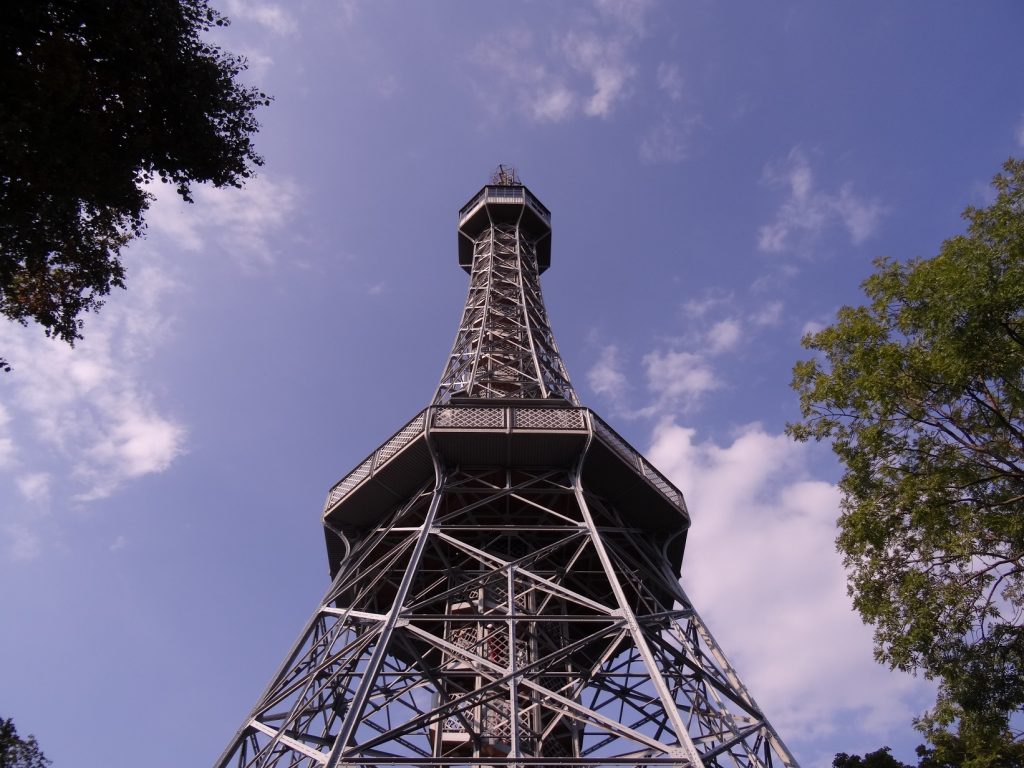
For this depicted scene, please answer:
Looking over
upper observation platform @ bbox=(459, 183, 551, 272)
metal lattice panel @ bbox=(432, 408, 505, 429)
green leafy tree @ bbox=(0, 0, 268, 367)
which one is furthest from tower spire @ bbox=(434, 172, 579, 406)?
green leafy tree @ bbox=(0, 0, 268, 367)

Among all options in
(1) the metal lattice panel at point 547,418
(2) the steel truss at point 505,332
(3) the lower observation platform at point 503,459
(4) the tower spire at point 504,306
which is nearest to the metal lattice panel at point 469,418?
(3) the lower observation platform at point 503,459

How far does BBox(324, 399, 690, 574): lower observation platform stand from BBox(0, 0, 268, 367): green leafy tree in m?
10.4

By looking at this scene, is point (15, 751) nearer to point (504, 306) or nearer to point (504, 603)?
point (504, 603)

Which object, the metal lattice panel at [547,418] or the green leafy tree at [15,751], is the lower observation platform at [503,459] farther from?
the green leafy tree at [15,751]

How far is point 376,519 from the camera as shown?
21031mm

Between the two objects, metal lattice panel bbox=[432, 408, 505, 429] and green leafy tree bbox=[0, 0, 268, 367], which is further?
metal lattice panel bbox=[432, 408, 505, 429]

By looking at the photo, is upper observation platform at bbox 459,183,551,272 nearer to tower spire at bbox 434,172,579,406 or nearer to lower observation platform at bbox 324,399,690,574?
tower spire at bbox 434,172,579,406

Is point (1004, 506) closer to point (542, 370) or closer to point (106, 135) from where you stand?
point (106, 135)

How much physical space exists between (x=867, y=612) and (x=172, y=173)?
10.2m

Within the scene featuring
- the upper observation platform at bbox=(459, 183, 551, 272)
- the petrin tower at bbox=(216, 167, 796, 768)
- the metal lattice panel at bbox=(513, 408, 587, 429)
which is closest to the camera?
the petrin tower at bbox=(216, 167, 796, 768)

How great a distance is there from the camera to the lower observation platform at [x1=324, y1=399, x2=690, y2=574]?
19.8 meters

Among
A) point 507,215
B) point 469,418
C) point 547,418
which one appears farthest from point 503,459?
point 507,215

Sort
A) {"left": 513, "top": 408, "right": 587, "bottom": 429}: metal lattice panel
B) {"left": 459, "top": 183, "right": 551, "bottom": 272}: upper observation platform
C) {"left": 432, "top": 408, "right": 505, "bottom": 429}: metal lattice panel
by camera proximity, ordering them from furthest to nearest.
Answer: {"left": 459, "top": 183, "right": 551, "bottom": 272}: upper observation platform < {"left": 513, "top": 408, "right": 587, "bottom": 429}: metal lattice panel < {"left": 432, "top": 408, "right": 505, "bottom": 429}: metal lattice panel

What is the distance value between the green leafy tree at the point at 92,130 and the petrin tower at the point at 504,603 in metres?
7.73
